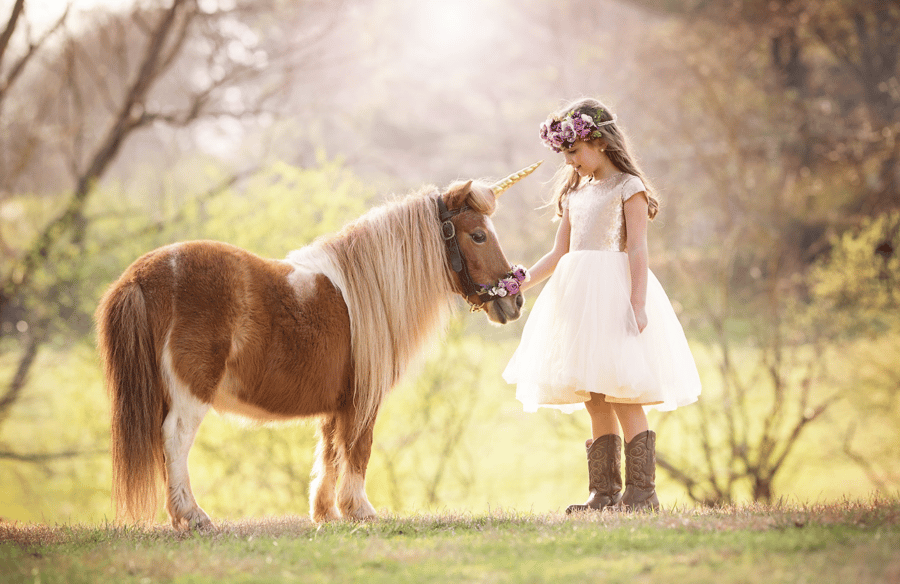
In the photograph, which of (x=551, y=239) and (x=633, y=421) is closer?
(x=633, y=421)

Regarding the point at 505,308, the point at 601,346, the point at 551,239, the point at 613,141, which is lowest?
the point at 601,346

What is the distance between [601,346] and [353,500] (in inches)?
65.9

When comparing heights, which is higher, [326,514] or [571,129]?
[571,129]

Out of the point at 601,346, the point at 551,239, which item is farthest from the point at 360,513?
the point at 551,239

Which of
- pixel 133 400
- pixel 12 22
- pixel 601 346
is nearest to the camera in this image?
pixel 133 400

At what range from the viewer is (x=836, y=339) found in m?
11.7

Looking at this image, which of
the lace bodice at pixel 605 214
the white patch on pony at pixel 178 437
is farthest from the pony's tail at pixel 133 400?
the lace bodice at pixel 605 214

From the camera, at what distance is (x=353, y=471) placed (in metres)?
4.12

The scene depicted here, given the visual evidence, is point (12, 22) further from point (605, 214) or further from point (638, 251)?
point (638, 251)

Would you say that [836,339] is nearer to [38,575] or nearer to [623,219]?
[623,219]

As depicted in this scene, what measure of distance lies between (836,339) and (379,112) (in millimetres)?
10685

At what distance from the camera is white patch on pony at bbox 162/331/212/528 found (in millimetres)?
3562

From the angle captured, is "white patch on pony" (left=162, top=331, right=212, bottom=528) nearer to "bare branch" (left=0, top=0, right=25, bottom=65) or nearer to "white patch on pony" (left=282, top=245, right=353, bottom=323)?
"white patch on pony" (left=282, top=245, right=353, bottom=323)

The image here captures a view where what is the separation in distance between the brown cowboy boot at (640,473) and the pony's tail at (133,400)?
2.58 meters
